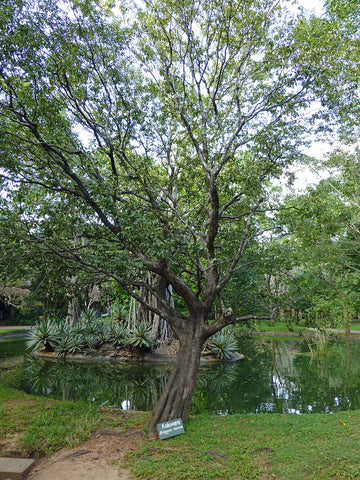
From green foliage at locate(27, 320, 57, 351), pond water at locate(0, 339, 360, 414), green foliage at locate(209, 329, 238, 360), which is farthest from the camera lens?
green foliage at locate(27, 320, 57, 351)

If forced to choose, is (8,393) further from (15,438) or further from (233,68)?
(233,68)

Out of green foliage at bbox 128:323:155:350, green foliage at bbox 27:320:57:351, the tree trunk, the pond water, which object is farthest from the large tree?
green foliage at bbox 27:320:57:351

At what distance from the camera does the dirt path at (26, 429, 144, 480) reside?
146 inches

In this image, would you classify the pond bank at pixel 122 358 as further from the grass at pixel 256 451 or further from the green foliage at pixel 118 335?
the grass at pixel 256 451

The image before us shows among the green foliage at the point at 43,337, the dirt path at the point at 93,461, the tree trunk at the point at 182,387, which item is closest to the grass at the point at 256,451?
the dirt path at the point at 93,461

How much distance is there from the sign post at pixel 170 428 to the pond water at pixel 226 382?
228 cm

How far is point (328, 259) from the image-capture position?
624 inches

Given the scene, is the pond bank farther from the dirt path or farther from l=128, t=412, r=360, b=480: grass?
the dirt path

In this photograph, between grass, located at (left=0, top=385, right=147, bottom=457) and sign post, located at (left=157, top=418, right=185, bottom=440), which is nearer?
grass, located at (left=0, top=385, right=147, bottom=457)

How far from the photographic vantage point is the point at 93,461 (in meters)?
4.02

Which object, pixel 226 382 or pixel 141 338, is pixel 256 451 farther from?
pixel 141 338

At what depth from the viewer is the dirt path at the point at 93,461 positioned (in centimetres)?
372

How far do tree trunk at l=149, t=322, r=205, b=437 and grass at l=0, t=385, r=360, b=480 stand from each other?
31 cm

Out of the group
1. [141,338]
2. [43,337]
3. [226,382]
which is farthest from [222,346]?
[43,337]
